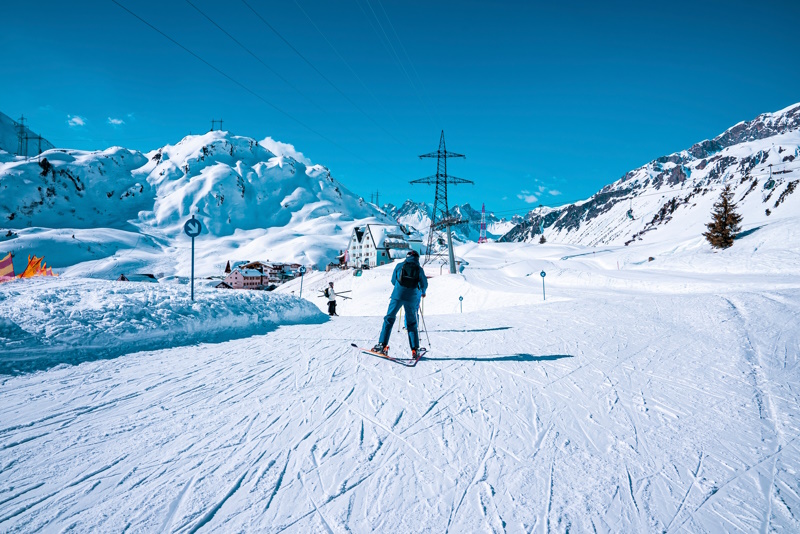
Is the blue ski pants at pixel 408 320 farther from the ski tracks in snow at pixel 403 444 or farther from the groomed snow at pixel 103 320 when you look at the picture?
the groomed snow at pixel 103 320

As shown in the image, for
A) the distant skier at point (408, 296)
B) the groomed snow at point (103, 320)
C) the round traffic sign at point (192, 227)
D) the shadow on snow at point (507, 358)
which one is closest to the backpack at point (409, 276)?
the distant skier at point (408, 296)

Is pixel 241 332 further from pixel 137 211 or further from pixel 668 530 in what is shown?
pixel 137 211

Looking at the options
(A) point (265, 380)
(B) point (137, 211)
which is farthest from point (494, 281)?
(B) point (137, 211)

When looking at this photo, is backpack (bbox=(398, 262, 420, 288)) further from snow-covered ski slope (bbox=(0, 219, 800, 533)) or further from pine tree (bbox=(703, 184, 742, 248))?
pine tree (bbox=(703, 184, 742, 248))

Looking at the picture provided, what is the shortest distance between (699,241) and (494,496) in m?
57.6

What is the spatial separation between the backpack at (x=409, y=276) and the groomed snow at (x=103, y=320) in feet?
16.7

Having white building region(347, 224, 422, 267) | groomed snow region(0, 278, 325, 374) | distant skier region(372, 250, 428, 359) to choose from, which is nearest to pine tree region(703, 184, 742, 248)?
distant skier region(372, 250, 428, 359)

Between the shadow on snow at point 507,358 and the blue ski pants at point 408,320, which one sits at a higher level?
the blue ski pants at point 408,320

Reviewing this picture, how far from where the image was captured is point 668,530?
7.51 ft

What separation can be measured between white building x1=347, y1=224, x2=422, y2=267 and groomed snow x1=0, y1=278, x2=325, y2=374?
70.9 meters

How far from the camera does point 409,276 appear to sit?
678cm

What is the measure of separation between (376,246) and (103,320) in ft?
264

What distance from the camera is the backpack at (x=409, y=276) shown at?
678cm

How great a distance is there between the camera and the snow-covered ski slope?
2.36m
